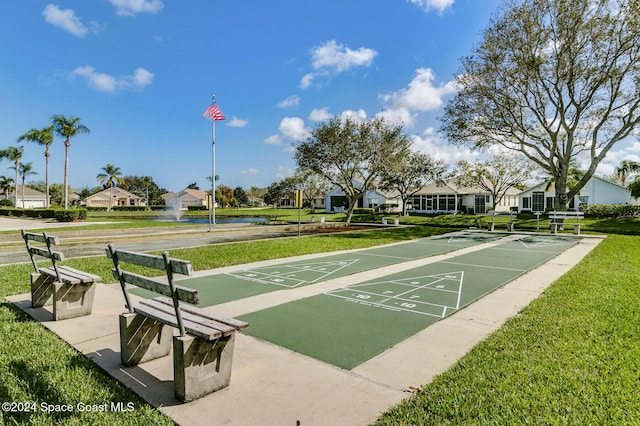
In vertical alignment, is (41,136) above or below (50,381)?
above

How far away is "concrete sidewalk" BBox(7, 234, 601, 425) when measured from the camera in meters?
2.84

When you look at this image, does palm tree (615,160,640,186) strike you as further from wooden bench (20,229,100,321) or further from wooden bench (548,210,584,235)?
wooden bench (20,229,100,321)

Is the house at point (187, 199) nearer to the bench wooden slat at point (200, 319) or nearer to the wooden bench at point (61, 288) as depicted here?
the wooden bench at point (61, 288)

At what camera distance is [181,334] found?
3.02m

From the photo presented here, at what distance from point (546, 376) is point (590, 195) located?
4836cm

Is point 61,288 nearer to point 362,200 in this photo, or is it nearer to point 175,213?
point 175,213

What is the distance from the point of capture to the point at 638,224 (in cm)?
2516

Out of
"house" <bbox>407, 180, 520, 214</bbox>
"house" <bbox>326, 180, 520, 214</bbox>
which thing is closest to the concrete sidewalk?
"house" <bbox>326, 180, 520, 214</bbox>

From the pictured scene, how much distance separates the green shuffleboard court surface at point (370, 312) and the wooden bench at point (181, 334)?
3.86ft

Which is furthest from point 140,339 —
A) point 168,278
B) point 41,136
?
point 41,136

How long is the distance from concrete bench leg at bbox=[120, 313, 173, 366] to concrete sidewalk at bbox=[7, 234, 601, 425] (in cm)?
8

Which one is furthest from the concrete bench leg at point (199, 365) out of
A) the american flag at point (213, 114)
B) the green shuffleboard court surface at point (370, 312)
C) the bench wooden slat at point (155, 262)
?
the american flag at point (213, 114)

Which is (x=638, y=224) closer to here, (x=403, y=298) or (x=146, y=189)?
(x=403, y=298)

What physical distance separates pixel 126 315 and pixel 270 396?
1.66m
